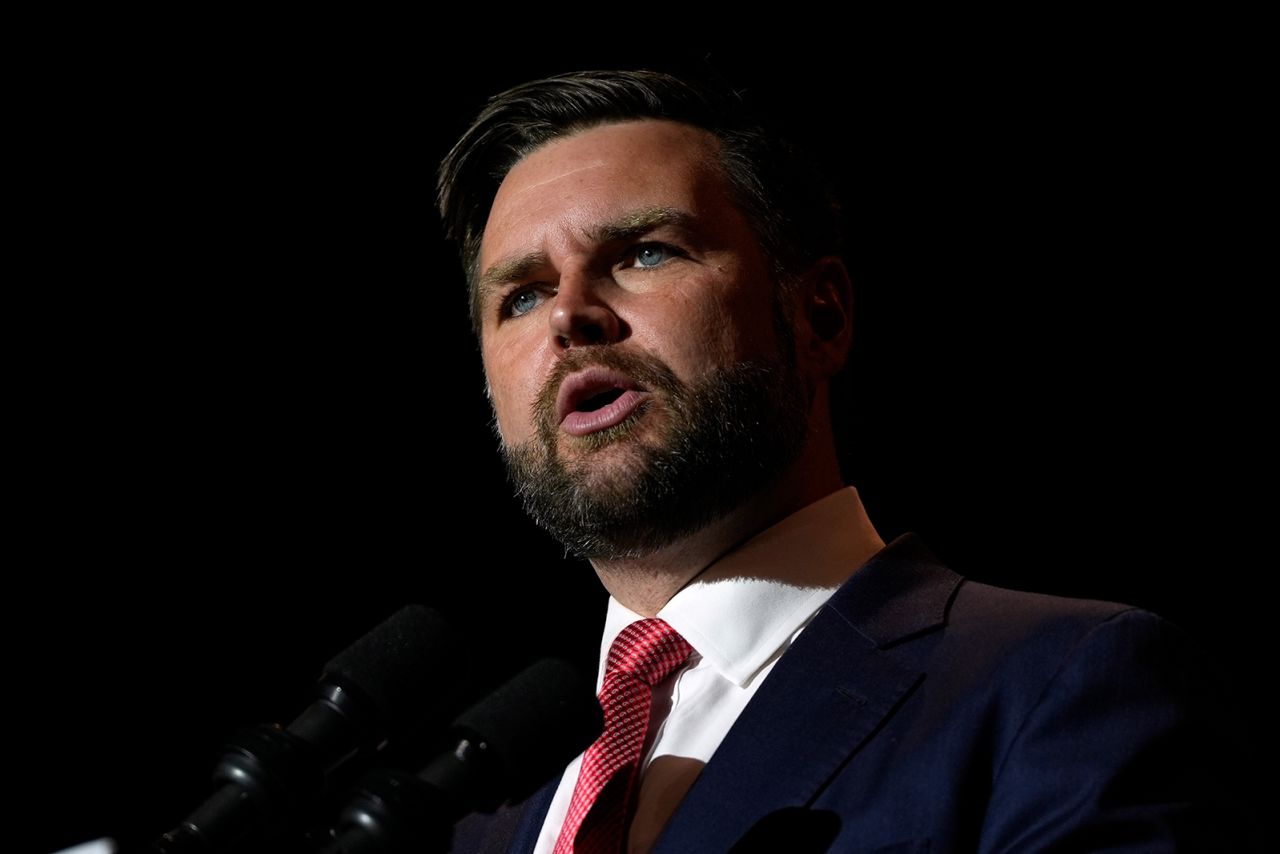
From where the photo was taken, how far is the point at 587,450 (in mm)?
1926

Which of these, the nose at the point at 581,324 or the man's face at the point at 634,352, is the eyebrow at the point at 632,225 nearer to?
the man's face at the point at 634,352

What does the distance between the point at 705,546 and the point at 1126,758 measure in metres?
0.78

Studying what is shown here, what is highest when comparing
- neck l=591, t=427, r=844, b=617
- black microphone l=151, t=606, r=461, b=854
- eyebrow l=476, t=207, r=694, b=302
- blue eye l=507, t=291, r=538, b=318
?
eyebrow l=476, t=207, r=694, b=302

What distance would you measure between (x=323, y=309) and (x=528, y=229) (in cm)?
140

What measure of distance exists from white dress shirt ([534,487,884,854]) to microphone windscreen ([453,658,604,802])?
17.4 inches

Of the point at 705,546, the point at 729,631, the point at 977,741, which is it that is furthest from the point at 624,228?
the point at 977,741

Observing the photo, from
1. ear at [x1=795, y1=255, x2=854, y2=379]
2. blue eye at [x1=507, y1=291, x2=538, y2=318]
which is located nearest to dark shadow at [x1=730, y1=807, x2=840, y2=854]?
ear at [x1=795, y1=255, x2=854, y2=379]

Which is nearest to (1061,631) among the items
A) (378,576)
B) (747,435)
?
(747,435)

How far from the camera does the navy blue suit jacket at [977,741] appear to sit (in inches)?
53.7

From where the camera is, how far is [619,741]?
1791 millimetres

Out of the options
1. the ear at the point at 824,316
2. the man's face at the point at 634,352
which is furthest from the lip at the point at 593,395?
the ear at the point at 824,316

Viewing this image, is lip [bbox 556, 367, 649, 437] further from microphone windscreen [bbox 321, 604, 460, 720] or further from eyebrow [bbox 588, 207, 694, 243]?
microphone windscreen [bbox 321, 604, 460, 720]

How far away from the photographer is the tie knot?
1.87 metres

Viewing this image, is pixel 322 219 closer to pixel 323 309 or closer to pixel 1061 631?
pixel 323 309
